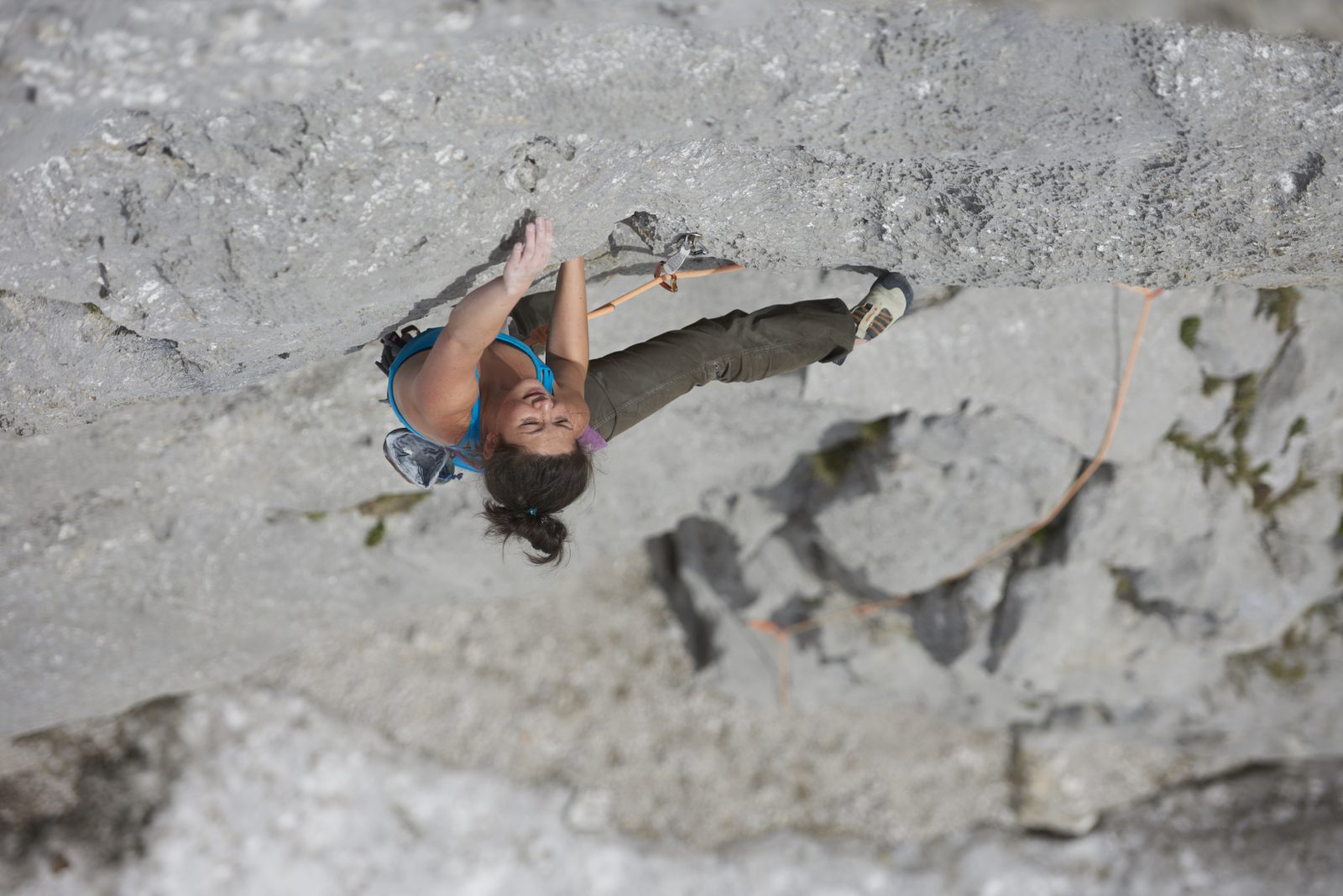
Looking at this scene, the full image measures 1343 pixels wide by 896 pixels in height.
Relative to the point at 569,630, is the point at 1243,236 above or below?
above

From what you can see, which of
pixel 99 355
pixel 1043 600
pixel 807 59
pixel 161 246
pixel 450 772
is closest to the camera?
pixel 807 59

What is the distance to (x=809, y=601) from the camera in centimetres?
549

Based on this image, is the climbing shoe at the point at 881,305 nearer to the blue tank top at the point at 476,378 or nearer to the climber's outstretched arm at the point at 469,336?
the blue tank top at the point at 476,378

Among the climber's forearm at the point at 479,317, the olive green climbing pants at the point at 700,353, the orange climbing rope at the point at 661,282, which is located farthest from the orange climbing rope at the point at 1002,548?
the climber's forearm at the point at 479,317

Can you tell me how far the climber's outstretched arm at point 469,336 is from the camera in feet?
6.93

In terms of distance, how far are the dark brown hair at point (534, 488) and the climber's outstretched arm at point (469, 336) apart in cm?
17

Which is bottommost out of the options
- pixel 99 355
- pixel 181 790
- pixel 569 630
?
pixel 181 790

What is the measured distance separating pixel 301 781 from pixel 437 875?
3.37ft

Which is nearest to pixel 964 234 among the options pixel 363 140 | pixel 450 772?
Answer: pixel 363 140

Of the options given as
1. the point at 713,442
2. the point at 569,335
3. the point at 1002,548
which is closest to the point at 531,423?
the point at 569,335

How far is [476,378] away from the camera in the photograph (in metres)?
2.38

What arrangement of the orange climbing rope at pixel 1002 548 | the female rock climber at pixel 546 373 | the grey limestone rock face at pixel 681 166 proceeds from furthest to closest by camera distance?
the orange climbing rope at pixel 1002 548
the female rock climber at pixel 546 373
the grey limestone rock face at pixel 681 166

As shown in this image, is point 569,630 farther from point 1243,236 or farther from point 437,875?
point 1243,236

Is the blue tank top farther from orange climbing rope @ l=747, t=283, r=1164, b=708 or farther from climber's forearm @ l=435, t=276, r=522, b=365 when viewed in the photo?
orange climbing rope @ l=747, t=283, r=1164, b=708
